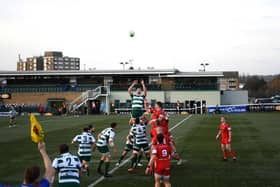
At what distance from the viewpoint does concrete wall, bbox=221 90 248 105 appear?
75875mm

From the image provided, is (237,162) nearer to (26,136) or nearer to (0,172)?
(0,172)

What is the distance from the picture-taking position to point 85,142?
1458 cm

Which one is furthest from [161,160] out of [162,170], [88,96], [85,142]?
[88,96]

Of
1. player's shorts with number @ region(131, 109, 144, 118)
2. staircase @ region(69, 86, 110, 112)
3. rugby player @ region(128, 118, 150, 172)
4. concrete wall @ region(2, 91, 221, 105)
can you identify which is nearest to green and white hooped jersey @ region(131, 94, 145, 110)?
player's shorts with number @ region(131, 109, 144, 118)

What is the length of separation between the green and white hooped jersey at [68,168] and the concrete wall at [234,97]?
221ft

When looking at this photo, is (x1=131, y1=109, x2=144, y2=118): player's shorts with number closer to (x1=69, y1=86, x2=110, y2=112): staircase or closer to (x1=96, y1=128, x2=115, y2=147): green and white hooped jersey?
(x1=96, y1=128, x2=115, y2=147): green and white hooped jersey

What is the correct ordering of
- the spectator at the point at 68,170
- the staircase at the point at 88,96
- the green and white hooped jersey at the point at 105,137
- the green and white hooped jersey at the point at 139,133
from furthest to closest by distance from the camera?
the staircase at the point at 88,96 → the green and white hooped jersey at the point at 139,133 → the green and white hooped jersey at the point at 105,137 → the spectator at the point at 68,170

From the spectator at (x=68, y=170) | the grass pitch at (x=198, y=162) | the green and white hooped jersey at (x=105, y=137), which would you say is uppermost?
the green and white hooped jersey at (x=105, y=137)

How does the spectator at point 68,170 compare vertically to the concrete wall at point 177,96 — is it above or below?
below

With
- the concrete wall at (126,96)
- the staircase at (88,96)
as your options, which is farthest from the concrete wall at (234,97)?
the staircase at (88,96)

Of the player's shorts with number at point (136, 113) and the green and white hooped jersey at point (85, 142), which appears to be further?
the player's shorts with number at point (136, 113)

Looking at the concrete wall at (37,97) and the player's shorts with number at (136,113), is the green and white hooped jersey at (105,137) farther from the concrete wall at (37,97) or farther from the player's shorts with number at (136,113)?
the concrete wall at (37,97)

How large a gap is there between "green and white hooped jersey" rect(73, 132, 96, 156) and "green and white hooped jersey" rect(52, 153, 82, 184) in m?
4.57

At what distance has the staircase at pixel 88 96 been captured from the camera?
66238mm
